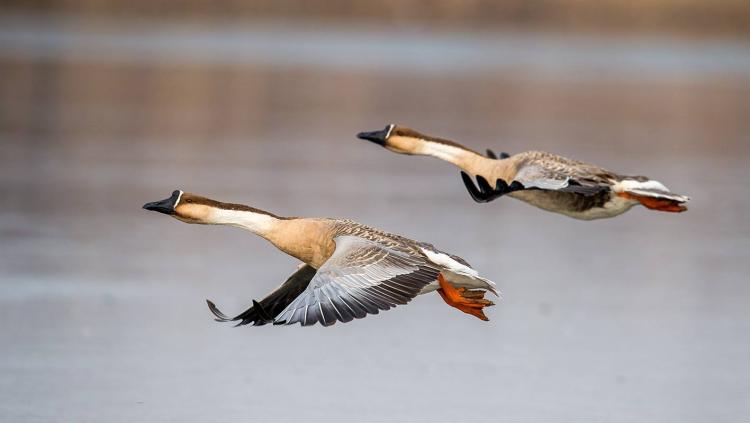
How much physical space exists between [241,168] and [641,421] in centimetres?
914

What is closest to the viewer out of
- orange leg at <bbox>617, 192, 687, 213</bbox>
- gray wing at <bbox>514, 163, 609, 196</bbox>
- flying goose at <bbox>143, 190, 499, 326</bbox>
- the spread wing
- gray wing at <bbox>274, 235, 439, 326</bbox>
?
gray wing at <bbox>274, 235, 439, 326</bbox>

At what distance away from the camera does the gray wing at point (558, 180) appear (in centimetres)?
849

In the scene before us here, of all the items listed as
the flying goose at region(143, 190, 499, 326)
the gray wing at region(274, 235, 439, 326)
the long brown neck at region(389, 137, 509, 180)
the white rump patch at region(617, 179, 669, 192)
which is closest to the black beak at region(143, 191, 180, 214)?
the flying goose at region(143, 190, 499, 326)

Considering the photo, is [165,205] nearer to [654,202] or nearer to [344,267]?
[344,267]

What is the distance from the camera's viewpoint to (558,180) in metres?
8.52

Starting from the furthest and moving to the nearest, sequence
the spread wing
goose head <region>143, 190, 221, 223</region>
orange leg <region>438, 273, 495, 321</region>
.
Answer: the spread wing < goose head <region>143, 190, 221, 223</region> < orange leg <region>438, 273, 495, 321</region>

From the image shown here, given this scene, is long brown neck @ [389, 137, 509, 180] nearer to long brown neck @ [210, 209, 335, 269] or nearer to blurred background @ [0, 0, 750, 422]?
blurred background @ [0, 0, 750, 422]

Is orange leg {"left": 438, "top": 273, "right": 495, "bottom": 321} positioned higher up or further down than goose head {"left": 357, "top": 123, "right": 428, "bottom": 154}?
further down

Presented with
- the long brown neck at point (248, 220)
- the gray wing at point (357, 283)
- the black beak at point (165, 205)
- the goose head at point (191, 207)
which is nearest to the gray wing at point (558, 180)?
the gray wing at point (357, 283)

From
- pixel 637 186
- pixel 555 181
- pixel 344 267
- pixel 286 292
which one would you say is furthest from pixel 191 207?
pixel 637 186

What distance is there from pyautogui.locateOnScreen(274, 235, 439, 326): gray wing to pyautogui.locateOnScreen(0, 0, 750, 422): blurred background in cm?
70

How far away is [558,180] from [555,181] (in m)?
0.03

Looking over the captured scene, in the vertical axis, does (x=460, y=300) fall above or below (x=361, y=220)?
above

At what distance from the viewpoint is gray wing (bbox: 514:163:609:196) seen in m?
8.49
